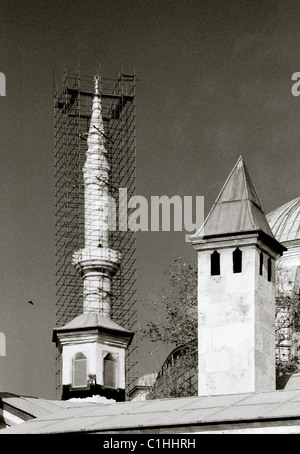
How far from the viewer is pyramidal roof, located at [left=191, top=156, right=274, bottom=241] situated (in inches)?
1152

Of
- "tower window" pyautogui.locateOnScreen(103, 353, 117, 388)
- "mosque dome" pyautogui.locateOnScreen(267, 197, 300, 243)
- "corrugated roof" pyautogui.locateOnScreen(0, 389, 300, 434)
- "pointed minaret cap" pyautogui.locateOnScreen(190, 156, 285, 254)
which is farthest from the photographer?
"mosque dome" pyautogui.locateOnScreen(267, 197, 300, 243)

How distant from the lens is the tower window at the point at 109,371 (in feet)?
114

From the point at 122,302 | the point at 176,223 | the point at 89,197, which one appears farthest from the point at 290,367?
the point at 89,197

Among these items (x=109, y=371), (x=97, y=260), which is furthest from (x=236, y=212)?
(x=97, y=260)

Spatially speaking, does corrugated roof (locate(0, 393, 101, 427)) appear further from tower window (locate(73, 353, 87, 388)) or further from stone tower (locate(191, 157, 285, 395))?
tower window (locate(73, 353, 87, 388))

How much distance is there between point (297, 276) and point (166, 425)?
26705mm

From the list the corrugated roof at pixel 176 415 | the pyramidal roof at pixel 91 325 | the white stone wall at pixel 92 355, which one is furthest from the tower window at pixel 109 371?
the corrugated roof at pixel 176 415

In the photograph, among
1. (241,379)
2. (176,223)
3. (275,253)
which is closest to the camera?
(241,379)

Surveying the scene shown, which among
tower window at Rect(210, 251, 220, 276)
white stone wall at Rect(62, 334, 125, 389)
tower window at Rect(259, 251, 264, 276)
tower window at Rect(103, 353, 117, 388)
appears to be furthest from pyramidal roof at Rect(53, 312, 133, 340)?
tower window at Rect(259, 251, 264, 276)

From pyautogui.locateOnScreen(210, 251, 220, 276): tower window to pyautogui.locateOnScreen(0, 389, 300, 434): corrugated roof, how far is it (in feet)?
15.1

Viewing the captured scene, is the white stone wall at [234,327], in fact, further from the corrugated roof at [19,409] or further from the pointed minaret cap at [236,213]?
the corrugated roof at [19,409]
